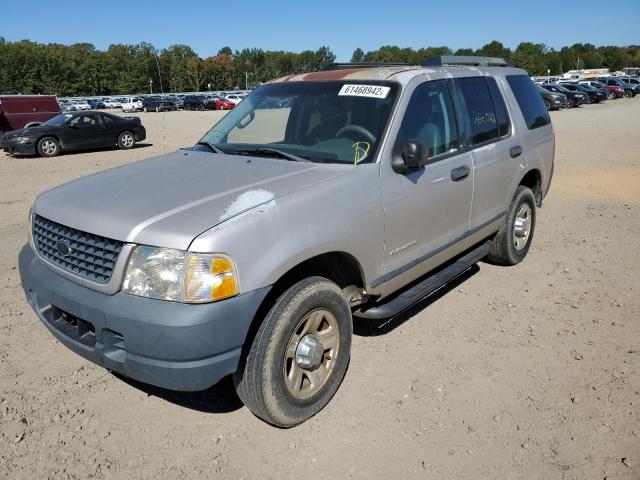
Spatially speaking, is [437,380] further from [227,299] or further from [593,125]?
[593,125]

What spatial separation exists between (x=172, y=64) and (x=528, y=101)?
13711cm

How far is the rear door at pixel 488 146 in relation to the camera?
447 cm

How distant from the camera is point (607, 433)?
120 inches

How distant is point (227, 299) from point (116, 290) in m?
0.58

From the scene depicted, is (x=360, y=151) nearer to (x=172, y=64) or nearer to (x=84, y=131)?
(x=84, y=131)

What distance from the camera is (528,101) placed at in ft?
18.5

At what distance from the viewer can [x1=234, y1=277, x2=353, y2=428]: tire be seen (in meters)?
2.83

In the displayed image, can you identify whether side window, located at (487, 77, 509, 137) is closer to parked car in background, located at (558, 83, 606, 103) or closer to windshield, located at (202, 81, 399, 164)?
windshield, located at (202, 81, 399, 164)

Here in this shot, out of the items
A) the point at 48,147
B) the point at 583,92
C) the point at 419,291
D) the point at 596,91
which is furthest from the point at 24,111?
the point at 596,91

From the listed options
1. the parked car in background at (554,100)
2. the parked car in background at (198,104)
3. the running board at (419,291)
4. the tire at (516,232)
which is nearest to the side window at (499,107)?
the tire at (516,232)

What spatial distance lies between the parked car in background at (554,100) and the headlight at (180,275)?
37129 mm

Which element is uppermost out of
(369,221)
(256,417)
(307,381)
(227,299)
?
(369,221)

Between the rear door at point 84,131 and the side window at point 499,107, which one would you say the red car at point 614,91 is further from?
the side window at point 499,107

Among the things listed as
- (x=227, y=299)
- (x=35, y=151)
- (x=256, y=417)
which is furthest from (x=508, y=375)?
(x=35, y=151)
